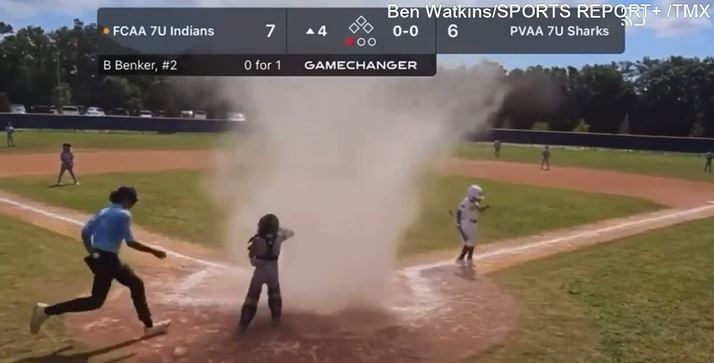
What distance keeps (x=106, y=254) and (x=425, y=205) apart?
15535 millimetres

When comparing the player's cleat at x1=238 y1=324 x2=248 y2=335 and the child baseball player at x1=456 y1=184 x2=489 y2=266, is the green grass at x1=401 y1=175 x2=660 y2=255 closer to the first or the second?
the child baseball player at x1=456 y1=184 x2=489 y2=266

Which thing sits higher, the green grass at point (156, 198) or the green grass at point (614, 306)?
the green grass at point (156, 198)

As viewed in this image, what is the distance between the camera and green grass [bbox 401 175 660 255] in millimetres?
17797

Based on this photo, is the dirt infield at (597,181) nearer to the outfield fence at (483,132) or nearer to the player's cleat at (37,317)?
the outfield fence at (483,132)

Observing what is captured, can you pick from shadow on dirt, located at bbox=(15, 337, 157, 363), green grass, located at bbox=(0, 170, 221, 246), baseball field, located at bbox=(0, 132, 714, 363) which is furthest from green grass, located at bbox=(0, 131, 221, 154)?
shadow on dirt, located at bbox=(15, 337, 157, 363)

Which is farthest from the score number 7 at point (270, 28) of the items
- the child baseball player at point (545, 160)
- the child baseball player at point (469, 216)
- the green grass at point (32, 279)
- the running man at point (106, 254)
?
the child baseball player at point (545, 160)

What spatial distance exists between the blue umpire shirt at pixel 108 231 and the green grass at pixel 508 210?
7.89 m

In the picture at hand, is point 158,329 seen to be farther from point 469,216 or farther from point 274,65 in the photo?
point 469,216

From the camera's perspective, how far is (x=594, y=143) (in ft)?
189

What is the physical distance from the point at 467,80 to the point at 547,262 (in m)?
4.23

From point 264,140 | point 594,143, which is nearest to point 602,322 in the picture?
point 264,140

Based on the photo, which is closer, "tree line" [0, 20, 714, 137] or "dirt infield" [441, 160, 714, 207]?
"dirt infield" [441, 160, 714, 207]

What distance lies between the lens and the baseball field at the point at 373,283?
8.56m

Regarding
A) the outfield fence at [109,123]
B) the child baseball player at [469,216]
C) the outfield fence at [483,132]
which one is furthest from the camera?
the outfield fence at [109,123]
